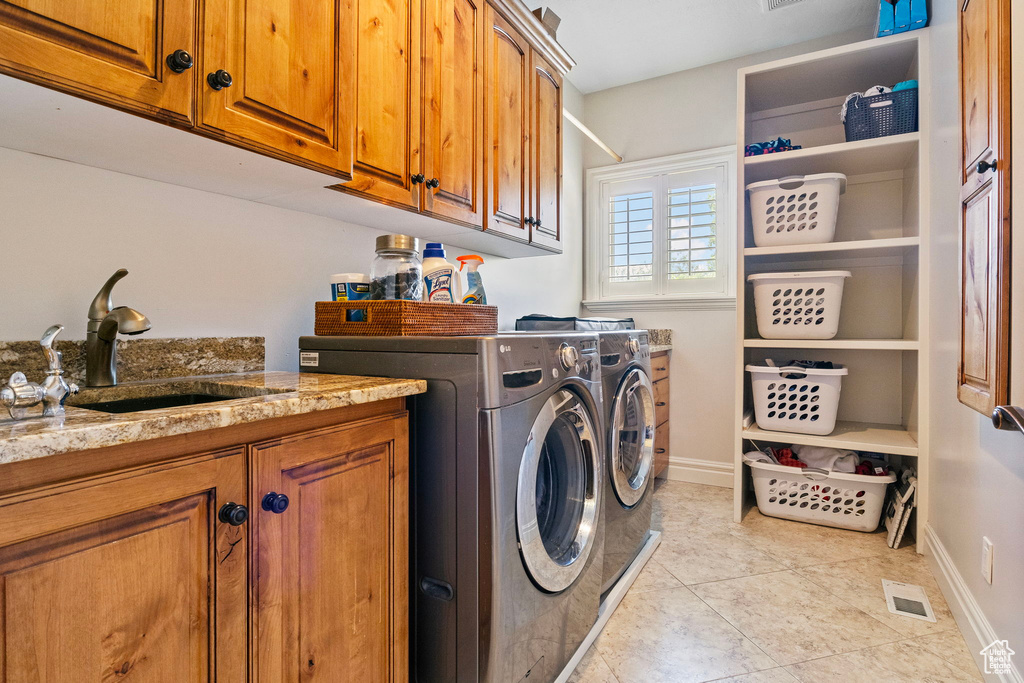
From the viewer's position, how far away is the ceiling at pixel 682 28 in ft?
A: 8.55

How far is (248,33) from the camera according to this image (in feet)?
3.57

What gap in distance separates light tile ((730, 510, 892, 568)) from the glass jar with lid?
1.88m

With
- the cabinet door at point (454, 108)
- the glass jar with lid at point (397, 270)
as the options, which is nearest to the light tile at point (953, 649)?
the glass jar with lid at point (397, 270)

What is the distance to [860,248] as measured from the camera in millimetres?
2387

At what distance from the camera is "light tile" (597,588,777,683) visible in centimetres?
149

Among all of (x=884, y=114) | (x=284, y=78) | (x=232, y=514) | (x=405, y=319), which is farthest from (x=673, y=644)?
(x=884, y=114)

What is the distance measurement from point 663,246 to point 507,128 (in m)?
1.73

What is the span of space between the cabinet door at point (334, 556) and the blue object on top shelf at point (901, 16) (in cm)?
279

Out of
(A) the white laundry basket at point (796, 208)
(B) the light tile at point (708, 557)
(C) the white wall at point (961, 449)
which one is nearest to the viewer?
(C) the white wall at point (961, 449)

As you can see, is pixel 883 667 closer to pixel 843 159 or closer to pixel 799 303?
pixel 799 303

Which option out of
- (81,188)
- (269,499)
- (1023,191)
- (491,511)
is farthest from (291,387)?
(1023,191)

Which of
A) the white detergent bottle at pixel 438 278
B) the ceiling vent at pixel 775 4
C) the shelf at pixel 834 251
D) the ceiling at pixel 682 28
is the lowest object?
the white detergent bottle at pixel 438 278

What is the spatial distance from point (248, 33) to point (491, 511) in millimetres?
1137

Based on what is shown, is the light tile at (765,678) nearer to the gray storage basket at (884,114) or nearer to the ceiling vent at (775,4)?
the gray storage basket at (884,114)
